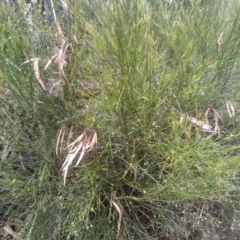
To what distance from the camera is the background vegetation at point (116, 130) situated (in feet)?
5.75

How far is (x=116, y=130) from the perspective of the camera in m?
1.88

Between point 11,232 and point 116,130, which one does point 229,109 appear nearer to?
point 116,130

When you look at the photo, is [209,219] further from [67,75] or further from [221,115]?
[67,75]

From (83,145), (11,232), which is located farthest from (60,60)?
(11,232)

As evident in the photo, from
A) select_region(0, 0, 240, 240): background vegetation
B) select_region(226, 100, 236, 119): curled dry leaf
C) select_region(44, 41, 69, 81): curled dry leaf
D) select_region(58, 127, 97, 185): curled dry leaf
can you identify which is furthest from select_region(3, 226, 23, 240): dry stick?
select_region(226, 100, 236, 119): curled dry leaf

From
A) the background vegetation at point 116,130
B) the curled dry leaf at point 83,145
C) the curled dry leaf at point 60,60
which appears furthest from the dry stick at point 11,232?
the curled dry leaf at point 60,60

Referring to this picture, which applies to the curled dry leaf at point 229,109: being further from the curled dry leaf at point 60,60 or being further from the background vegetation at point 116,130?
the curled dry leaf at point 60,60

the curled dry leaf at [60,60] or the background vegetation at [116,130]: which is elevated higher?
the curled dry leaf at [60,60]

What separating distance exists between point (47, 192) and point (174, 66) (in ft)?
2.43

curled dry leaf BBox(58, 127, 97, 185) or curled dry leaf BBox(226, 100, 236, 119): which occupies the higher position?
curled dry leaf BBox(58, 127, 97, 185)

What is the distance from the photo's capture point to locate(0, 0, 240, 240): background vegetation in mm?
1753

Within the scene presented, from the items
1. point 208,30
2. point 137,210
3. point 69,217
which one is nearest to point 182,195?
point 137,210

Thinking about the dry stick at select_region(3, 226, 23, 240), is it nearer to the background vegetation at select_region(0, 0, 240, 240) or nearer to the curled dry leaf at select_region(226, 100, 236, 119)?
the background vegetation at select_region(0, 0, 240, 240)

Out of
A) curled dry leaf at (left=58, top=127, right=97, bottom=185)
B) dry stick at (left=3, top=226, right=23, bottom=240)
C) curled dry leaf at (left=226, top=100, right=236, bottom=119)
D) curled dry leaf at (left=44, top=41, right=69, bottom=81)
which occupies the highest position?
curled dry leaf at (left=44, top=41, right=69, bottom=81)
